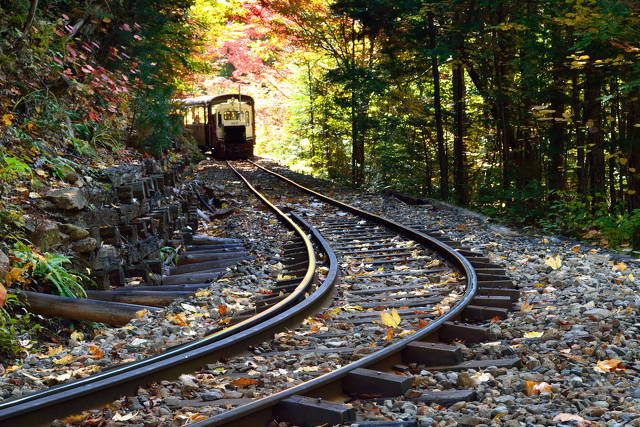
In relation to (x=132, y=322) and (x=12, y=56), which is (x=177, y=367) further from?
(x=12, y=56)

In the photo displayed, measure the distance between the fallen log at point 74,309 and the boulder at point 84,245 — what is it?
1.11m

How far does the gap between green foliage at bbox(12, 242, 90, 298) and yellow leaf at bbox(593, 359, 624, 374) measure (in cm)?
Result: 433

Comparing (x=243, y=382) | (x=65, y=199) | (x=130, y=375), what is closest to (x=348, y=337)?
(x=243, y=382)

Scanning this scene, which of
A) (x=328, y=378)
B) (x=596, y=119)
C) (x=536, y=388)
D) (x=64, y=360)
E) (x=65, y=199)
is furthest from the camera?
(x=596, y=119)

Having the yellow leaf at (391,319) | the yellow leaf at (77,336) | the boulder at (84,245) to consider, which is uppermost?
the boulder at (84,245)

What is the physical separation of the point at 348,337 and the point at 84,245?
335 centimetres

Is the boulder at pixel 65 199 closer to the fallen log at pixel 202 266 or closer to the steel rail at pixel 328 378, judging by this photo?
the fallen log at pixel 202 266

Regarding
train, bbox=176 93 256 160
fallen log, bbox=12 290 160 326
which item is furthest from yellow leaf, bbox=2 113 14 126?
train, bbox=176 93 256 160

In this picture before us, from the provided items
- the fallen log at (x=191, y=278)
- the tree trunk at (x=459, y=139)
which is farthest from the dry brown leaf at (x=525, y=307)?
the tree trunk at (x=459, y=139)

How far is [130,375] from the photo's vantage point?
139 inches

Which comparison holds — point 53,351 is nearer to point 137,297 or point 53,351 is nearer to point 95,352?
point 95,352

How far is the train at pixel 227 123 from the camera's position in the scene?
3253 cm

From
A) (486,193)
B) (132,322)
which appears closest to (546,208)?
(486,193)

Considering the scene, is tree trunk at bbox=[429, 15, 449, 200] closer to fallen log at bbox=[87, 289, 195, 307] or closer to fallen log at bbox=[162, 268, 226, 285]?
fallen log at bbox=[162, 268, 226, 285]
